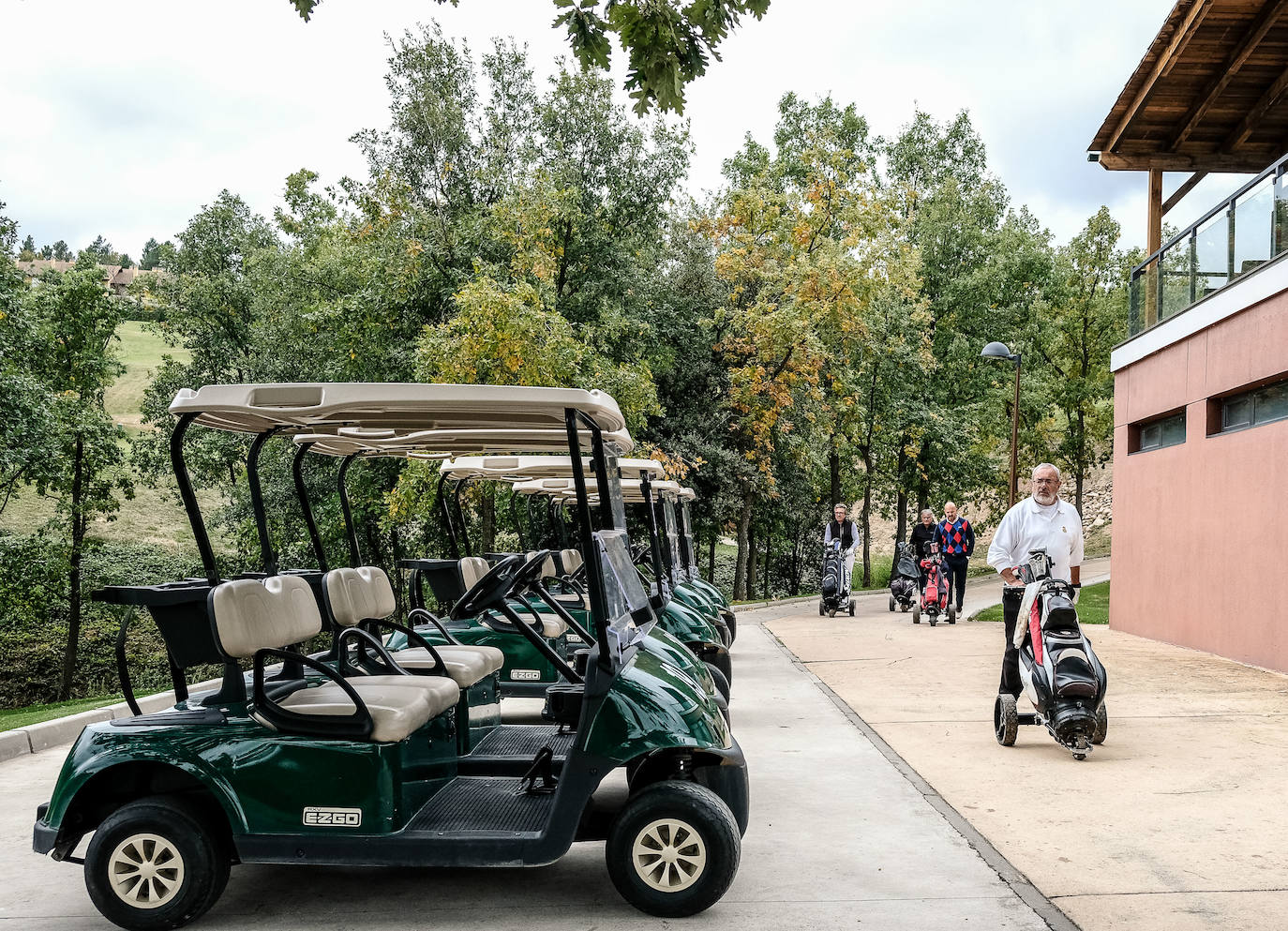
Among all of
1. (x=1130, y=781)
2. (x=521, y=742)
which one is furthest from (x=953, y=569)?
(x=521, y=742)

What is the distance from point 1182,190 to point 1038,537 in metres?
13.9

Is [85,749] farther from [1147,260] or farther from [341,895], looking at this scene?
[1147,260]

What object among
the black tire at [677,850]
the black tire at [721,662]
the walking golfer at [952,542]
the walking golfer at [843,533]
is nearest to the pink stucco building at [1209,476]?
the walking golfer at [952,542]

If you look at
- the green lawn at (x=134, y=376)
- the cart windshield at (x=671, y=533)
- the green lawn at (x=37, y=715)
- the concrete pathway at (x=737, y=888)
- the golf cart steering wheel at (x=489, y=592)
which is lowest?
the green lawn at (x=37, y=715)

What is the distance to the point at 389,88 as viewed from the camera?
76.6ft

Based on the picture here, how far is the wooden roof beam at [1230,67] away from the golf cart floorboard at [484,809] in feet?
44.8

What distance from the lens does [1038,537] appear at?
25.6 ft

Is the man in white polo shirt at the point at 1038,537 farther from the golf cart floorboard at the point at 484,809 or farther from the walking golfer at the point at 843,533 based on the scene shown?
the walking golfer at the point at 843,533

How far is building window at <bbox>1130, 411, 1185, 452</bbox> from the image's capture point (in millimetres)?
15336

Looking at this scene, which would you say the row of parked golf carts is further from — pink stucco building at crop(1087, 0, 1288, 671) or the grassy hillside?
the grassy hillside

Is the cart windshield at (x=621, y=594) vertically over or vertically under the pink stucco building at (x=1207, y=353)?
under

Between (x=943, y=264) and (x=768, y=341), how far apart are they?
14687 millimetres

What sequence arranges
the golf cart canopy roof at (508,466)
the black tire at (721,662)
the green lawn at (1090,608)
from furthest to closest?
the green lawn at (1090,608) < the black tire at (721,662) < the golf cart canopy roof at (508,466)

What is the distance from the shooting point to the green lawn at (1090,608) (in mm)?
19156
